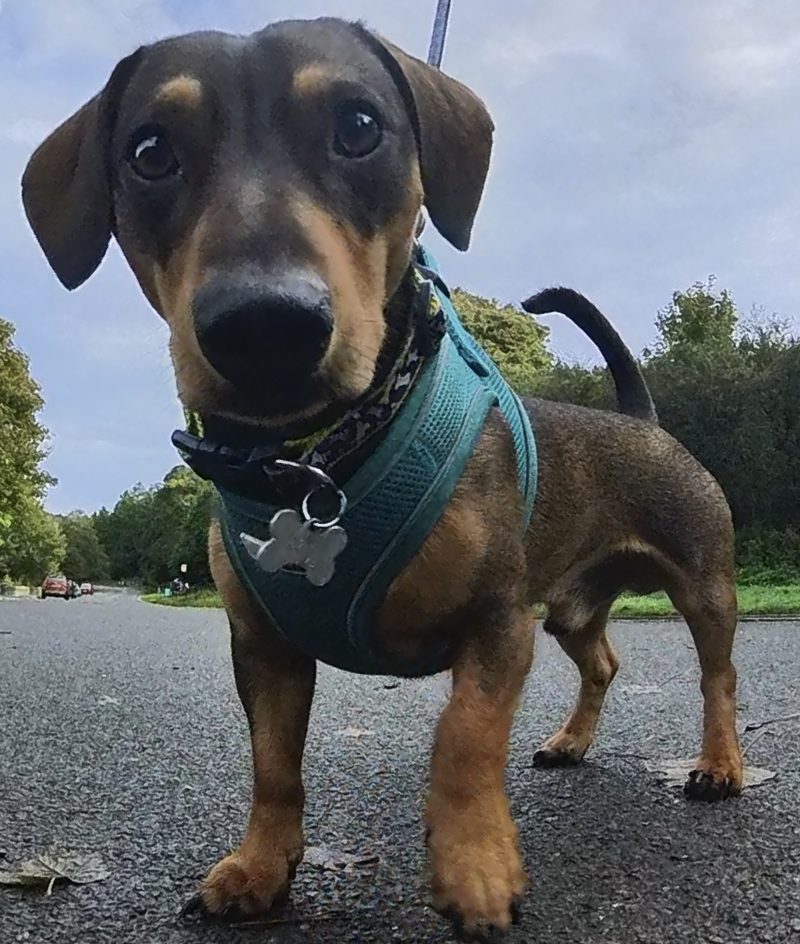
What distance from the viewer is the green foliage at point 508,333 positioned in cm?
3269

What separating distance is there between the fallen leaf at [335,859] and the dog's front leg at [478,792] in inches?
21.1

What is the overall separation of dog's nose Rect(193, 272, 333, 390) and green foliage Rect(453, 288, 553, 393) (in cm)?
3026

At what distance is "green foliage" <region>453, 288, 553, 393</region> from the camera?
3269cm

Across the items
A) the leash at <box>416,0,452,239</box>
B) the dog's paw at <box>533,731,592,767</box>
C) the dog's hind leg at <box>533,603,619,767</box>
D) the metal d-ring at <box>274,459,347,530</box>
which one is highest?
the leash at <box>416,0,452,239</box>

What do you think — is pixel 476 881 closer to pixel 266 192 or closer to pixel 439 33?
pixel 266 192

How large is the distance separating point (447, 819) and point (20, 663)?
6.23 metres

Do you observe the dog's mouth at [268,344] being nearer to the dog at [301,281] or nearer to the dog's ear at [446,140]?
the dog at [301,281]

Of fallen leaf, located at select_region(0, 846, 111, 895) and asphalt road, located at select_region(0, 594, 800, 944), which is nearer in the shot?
asphalt road, located at select_region(0, 594, 800, 944)

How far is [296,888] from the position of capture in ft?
8.11

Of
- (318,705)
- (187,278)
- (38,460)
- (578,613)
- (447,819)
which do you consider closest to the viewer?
(187,278)

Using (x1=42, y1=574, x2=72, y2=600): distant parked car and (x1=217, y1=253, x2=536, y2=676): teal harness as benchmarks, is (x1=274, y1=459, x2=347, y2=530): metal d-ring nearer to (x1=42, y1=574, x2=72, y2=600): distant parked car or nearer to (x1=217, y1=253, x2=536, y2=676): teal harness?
(x1=217, y1=253, x2=536, y2=676): teal harness

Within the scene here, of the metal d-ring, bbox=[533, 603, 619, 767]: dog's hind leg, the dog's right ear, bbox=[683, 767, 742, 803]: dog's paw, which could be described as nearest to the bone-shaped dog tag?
the metal d-ring

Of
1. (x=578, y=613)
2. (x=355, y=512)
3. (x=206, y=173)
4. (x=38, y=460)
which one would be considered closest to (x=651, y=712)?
(x=578, y=613)

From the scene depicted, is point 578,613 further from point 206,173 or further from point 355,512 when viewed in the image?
point 206,173
